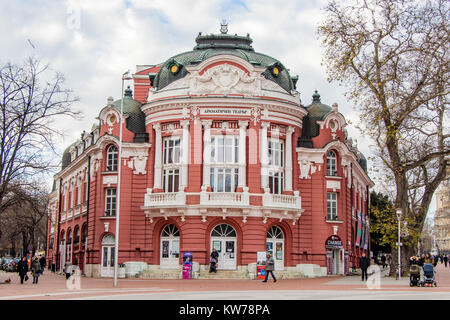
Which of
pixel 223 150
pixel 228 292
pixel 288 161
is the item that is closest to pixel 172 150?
pixel 223 150

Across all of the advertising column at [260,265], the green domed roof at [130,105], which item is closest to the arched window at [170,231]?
the advertising column at [260,265]

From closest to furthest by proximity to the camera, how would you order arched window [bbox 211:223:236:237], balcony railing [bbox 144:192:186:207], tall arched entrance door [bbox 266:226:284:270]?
balcony railing [bbox 144:192:186:207], arched window [bbox 211:223:236:237], tall arched entrance door [bbox 266:226:284:270]

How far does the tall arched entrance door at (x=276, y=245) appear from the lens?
154 feet

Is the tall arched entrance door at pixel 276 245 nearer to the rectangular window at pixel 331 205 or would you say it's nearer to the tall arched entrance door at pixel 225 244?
the tall arched entrance door at pixel 225 244

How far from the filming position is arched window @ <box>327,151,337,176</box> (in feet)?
Result: 166

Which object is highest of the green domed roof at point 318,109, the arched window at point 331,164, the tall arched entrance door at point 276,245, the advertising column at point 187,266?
the green domed roof at point 318,109

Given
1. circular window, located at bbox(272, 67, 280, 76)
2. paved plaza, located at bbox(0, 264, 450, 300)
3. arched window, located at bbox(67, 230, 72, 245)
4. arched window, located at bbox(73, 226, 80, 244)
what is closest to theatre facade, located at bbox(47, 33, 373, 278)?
circular window, located at bbox(272, 67, 280, 76)

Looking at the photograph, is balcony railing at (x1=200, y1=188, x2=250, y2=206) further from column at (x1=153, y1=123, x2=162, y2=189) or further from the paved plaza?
the paved plaza

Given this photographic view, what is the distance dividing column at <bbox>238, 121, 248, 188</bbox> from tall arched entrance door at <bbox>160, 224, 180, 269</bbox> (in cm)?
585

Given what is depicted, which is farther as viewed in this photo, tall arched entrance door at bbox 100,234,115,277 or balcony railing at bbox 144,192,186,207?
tall arched entrance door at bbox 100,234,115,277

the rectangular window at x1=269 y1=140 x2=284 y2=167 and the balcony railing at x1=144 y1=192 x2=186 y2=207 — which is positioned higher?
the rectangular window at x1=269 y1=140 x2=284 y2=167

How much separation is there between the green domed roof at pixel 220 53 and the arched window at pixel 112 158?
576 centimetres

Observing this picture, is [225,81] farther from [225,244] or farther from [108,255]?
[108,255]

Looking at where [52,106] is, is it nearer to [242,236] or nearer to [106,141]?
[106,141]
